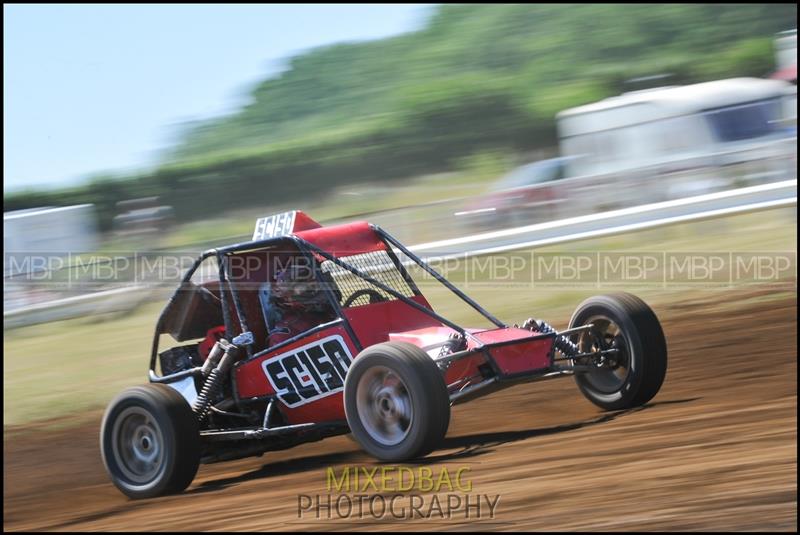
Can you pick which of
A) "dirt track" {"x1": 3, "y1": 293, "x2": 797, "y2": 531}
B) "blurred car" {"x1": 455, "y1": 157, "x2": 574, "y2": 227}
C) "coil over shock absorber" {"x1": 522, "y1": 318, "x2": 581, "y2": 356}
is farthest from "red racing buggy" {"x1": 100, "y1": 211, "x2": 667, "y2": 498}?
"blurred car" {"x1": 455, "y1": 157, "x2": 574, "y2": 227}

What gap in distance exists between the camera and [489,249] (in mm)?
10922

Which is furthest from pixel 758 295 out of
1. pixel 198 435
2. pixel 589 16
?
pixel 589 16

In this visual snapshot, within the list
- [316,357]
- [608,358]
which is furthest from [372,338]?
[608,358]

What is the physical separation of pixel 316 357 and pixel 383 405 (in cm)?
57

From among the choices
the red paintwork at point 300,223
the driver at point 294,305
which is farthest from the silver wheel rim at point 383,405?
the red paintwork at point 300,223

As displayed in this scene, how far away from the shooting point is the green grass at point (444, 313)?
31.3ft

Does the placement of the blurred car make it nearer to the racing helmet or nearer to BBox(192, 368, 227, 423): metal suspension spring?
the racing helmet

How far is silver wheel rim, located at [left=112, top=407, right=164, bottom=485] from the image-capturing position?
19.2 ft

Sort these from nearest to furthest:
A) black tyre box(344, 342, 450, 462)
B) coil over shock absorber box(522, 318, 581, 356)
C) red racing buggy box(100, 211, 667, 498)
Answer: black tyre box(344, 342, 450, 462) < red racing buggy box(100, 211, 667, 498) < coil over shock absorber box(522, 318, 581, 356)

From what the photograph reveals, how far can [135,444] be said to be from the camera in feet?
19.5

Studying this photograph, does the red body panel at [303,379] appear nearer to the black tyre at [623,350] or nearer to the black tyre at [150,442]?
the black tyre at [150,442]

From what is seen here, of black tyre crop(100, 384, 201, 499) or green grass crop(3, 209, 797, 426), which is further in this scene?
green grass crop(3, 209, 797, 426)

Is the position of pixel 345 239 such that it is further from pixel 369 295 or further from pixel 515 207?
pixel 515 207

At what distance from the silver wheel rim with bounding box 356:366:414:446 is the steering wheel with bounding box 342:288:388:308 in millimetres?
885
